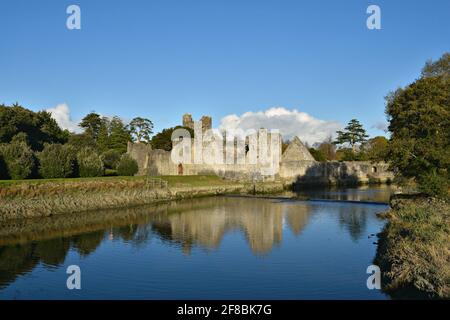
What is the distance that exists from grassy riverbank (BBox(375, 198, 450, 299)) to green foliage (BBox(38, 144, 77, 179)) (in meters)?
22.9

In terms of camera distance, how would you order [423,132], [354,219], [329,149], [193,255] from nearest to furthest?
1. [193,255]
2. [423,132]
3. [354,219]
4. [329,149]

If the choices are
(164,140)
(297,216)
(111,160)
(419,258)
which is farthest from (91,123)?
(419,258)

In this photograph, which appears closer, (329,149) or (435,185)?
(435,185)

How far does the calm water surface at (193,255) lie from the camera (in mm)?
12180

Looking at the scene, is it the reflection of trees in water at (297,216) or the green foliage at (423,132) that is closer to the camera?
the green foliage at (423,132)

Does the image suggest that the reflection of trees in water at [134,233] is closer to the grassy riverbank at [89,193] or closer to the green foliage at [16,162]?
the grassy riverbank at [89,193]

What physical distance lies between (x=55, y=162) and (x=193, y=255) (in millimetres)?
17704

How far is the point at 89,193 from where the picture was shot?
29.5 meters

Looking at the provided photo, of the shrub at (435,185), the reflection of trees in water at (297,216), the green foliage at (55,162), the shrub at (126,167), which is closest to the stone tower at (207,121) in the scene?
the shrub at (126,167)

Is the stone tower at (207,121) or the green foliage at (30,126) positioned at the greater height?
the stone tower at (207,121)

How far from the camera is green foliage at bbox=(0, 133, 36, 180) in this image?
2780 cm

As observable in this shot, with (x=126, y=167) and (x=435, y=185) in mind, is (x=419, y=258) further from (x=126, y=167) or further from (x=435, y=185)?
(x=126, y=167)

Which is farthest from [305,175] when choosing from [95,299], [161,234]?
[95,299]

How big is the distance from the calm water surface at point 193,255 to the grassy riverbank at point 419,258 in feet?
2.15
